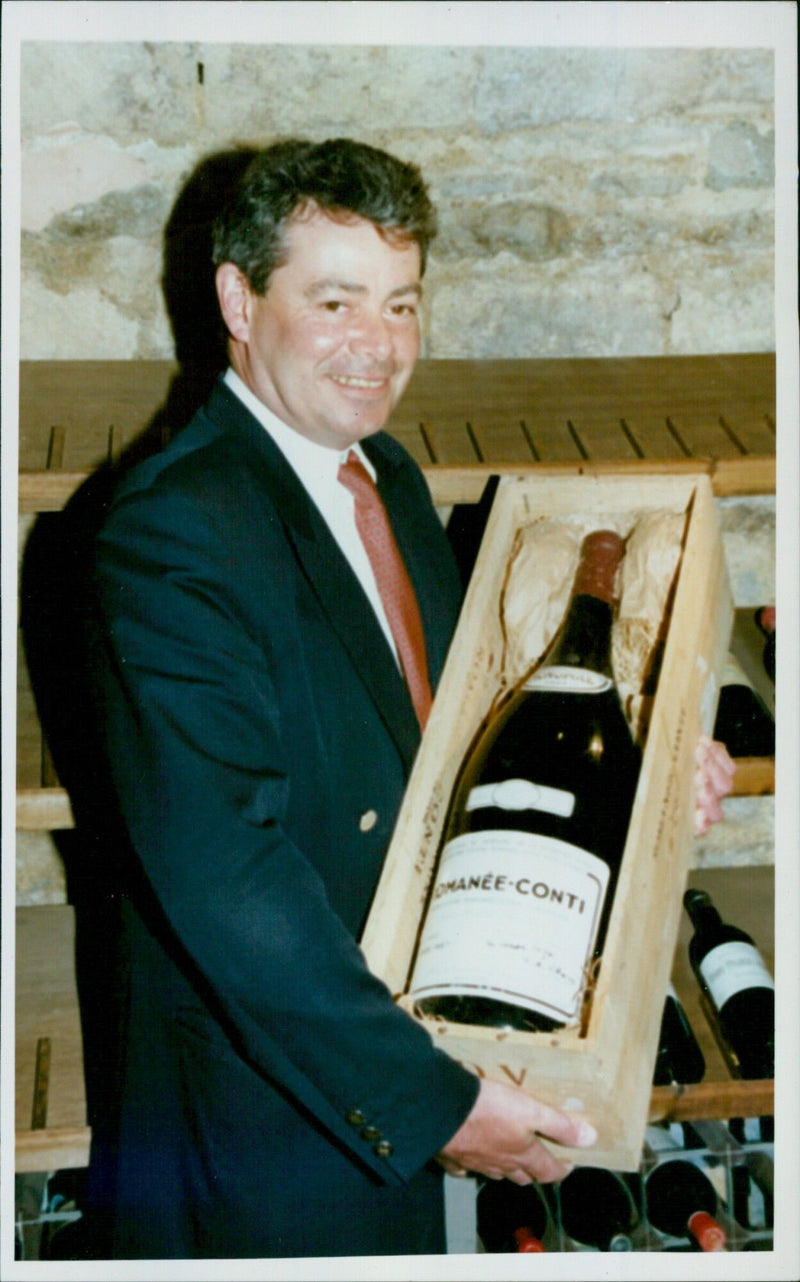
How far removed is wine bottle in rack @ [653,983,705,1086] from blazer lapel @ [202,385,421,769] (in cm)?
47

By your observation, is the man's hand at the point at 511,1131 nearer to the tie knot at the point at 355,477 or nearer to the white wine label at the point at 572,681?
the white wine label at the point at 572,681

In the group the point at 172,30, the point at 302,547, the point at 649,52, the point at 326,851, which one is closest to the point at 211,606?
the point at 302,547

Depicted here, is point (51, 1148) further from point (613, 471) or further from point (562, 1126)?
point (613, 471)

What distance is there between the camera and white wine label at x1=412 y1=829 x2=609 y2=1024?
2.56 feet

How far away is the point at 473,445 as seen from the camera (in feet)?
3.55

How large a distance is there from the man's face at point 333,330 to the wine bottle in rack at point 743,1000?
70 cm

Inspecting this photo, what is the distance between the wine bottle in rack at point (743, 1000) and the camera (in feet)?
3.59

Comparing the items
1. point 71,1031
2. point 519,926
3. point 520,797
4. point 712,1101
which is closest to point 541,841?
point 519,926

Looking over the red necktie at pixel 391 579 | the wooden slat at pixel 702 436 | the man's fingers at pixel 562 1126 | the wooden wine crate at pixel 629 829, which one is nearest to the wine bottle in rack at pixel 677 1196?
the wooden wine crate at pixel 629 829

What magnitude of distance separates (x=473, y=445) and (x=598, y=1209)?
109cm

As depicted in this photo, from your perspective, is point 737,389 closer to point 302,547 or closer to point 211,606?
point 302,547

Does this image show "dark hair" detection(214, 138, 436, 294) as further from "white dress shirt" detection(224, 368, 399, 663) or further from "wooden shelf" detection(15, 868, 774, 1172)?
"wooden shelf" detection(15, 868, 774, 1172)

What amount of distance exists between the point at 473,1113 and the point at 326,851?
246mm

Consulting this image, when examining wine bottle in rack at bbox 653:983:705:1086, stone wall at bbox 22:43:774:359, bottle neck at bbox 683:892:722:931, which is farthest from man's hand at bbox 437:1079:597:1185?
stone wall at bbox 22:43:774:359
